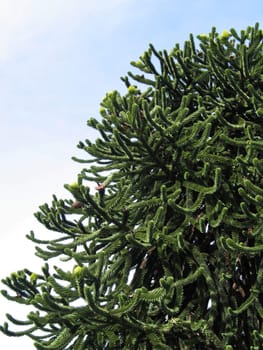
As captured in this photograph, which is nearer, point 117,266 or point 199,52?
point 117,266

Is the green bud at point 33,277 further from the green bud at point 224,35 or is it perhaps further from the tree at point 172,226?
the green bud at point 224,35

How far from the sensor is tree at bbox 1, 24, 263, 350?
5309mm

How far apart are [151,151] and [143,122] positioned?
35cm

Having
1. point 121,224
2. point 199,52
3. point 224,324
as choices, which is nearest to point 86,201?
point 121,224

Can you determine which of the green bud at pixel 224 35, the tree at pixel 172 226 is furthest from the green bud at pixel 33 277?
the green bud at pixel 224 35

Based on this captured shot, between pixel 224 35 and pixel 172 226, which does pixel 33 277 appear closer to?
pixel 172 226

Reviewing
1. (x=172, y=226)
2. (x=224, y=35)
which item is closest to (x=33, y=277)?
(x=172, y=226)

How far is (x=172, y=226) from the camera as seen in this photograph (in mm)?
6055

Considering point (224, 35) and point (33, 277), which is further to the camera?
point (224, 35)

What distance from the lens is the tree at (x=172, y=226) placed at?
209 inches

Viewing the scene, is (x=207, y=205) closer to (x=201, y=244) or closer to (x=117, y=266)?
(x=201, y=244)

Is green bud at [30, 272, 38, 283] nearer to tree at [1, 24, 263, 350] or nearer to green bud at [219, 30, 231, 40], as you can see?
tree at [1, 24, 263, 350]

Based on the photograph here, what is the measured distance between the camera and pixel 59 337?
5.63 m

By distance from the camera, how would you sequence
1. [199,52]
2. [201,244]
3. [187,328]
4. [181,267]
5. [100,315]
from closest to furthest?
[100,315] → [187,328] → [181,267] → [201,244] → [199,52]
